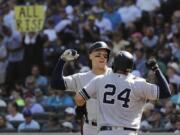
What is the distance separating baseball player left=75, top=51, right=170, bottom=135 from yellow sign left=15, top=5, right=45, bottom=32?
8992 mm

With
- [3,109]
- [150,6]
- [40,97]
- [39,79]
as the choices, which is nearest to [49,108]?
[40,97]

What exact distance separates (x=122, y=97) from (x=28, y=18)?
927cm

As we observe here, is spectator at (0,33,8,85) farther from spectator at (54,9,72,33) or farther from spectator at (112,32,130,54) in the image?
spectator at (112,32,130,54)

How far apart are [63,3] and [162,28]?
272cm

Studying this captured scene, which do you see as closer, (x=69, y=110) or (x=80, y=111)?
(x=80, y=111)

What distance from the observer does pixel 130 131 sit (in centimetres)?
671

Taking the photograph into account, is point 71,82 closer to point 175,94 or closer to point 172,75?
point 175,94

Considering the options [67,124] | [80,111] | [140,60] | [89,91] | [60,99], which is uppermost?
[140,60]

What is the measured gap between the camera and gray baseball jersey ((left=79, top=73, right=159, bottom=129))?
6684mm

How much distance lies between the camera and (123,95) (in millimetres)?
6684

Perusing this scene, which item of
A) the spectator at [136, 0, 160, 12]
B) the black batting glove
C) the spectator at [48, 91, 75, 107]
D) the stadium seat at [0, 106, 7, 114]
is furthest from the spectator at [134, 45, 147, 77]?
the black batting glove

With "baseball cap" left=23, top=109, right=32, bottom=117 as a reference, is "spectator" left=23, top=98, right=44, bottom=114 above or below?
above

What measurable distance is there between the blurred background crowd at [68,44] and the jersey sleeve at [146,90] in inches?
286

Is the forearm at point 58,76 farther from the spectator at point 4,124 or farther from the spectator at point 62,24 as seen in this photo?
the spectator at point 62,24
